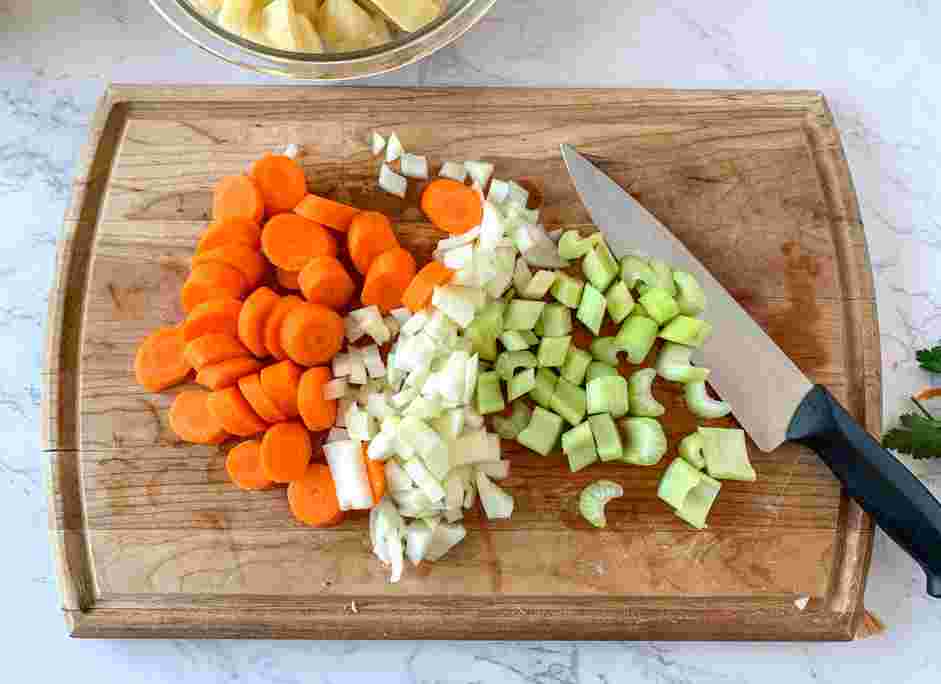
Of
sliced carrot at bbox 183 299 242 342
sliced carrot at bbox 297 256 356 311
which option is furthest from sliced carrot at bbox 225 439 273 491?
sliced carrot at bbox 297 256 356 311

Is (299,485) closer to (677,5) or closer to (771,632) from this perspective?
(771,632)

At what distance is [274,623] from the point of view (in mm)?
1965

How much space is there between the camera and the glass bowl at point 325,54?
188 cm

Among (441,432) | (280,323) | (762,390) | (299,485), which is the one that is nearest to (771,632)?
(762,390)

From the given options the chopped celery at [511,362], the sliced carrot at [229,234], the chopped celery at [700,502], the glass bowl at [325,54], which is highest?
the glass bowl at [325,54]

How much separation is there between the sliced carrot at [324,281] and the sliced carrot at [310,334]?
0.09 ft

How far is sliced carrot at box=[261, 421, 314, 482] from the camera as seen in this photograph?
192 cm

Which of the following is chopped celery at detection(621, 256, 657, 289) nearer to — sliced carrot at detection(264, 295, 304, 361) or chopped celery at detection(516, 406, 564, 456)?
chopped celery at detection(516, 406, 564, 456)

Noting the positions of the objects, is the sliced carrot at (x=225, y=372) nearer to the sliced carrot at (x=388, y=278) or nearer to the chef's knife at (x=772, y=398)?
the sliced carrot at (x=388, y=278)

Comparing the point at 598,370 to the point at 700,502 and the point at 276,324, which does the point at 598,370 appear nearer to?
the point at 700,502

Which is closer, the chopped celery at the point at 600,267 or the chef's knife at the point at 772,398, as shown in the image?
the chef's knife at the point at 772,398

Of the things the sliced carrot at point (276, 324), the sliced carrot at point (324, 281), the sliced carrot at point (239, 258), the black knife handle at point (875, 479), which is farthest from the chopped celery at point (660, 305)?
the sliced carrot at point (239, 258)

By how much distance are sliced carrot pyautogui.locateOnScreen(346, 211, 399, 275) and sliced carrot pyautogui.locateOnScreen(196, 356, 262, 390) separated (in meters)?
0.34

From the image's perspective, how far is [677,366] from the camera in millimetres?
1983
